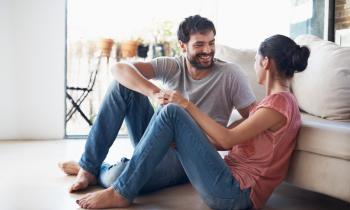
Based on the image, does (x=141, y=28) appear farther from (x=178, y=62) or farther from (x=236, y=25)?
(x=178, y=62)

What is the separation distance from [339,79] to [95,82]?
2.83m

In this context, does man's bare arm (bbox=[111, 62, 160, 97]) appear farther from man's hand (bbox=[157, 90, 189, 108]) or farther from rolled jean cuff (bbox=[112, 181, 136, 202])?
rolled jean cuff (bbox=[112, 181, 136, 202])

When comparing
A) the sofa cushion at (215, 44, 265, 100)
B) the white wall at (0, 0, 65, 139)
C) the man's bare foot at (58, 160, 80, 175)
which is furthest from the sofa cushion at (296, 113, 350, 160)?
the white wall at (0, 0, 65, 139)

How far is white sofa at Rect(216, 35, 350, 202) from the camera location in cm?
171

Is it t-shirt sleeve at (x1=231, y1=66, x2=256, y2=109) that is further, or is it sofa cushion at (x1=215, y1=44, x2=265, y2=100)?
sofa cushion at (x1=215, y1=44, x2=265, y2=100)

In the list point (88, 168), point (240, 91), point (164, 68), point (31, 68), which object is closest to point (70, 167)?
point (88, 168)

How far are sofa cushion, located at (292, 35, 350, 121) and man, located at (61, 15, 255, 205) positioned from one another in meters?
0.44

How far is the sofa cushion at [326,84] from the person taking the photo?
7.10ft

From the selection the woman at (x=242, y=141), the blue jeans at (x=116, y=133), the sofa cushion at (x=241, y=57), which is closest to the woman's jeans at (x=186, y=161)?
the woman at (x=242, y=141)

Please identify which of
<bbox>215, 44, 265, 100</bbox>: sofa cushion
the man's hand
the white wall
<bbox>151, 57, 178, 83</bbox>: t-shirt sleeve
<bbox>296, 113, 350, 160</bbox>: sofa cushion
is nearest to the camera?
<bbox>296, 113, 350, 160</bbox>: sofa cushion

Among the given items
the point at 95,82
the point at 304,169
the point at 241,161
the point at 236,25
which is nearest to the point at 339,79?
the point at 304,169

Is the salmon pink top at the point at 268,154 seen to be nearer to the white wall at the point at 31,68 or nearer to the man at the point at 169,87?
the man at the point at 169,87

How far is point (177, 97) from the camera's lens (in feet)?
5.95

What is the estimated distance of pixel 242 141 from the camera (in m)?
1.70
